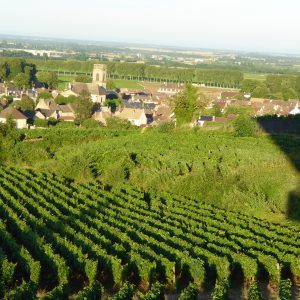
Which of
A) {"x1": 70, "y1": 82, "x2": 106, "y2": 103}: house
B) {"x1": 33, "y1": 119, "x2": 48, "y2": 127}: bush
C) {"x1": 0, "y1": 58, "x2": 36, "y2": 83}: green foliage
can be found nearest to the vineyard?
{"x1": 33, "y1": 119, "x2": 48, "y2": 127}: bush

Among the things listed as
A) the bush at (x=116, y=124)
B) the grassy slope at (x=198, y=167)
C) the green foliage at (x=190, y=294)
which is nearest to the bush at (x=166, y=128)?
the grassy slope at (x=198, y=167)

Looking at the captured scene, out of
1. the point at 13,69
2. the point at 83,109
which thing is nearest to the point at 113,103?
the point at 83,109

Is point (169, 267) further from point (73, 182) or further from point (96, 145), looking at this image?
point (96, 145)

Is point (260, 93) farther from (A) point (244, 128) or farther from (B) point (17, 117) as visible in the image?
(A) point (244, 128)

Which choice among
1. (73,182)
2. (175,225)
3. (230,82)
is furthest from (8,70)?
(175,225)

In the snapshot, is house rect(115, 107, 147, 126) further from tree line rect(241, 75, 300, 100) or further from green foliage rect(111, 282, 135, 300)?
green foliage rect(111, 282, 135, 300)

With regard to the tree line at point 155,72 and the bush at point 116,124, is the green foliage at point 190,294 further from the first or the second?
the tree line at point 155,72
